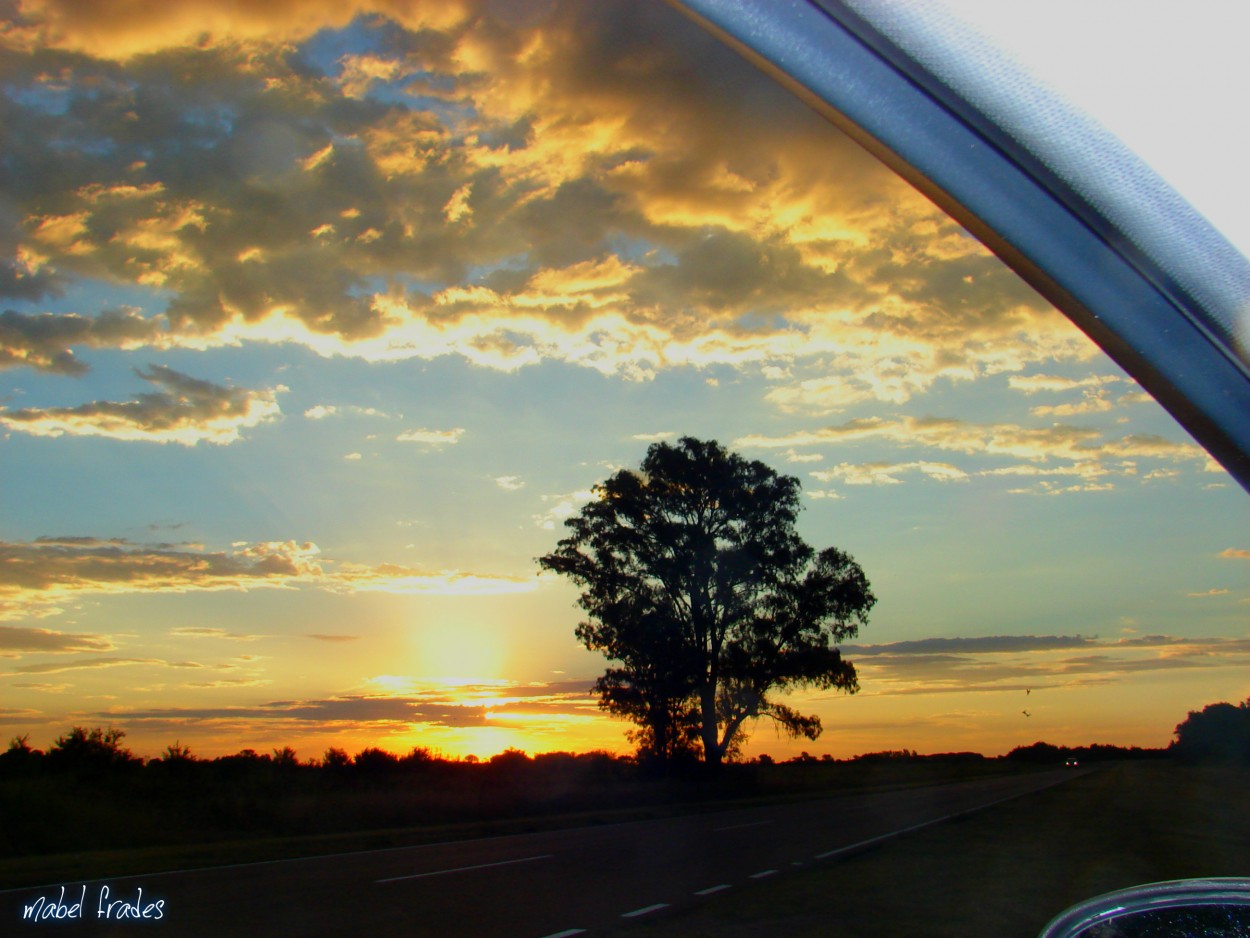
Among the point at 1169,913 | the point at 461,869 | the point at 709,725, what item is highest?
the point at 709,725

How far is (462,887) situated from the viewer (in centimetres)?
1179

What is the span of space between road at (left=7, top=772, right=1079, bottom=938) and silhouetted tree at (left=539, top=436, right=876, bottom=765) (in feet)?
61.1

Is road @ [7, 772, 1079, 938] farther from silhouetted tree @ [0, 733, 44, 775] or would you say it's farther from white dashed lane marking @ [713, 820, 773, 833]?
silhouetted tree @ [0, 733, 44, 775]

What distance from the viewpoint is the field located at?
9188mm

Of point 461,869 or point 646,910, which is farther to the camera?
point 461,869

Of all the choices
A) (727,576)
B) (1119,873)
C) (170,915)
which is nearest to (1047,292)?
(170,915)

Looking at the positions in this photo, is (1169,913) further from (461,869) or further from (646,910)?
(461,869)

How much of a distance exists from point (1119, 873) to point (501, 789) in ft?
70.5
